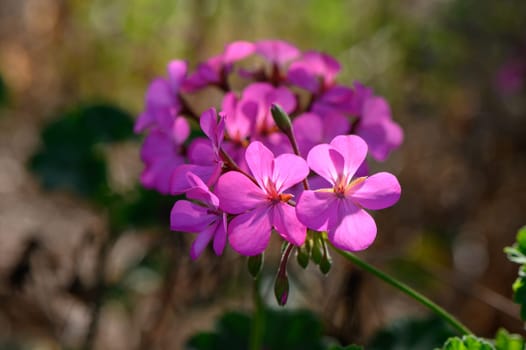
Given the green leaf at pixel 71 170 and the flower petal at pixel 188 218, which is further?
the green leaf at pixel 71 170

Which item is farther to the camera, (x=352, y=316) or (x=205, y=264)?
(x=205, y=264)

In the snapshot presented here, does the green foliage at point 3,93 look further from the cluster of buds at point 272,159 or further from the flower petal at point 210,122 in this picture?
the flower petal at point 210,122

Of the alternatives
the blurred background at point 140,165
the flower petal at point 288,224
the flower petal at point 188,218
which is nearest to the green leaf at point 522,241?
the flower petal at point 288,224

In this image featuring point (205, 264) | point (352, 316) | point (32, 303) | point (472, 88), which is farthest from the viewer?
point (472, 88)

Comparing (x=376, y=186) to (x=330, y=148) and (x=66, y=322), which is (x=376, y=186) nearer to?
(x=330, y=148)

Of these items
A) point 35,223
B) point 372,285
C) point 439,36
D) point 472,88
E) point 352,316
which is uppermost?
point 439,36

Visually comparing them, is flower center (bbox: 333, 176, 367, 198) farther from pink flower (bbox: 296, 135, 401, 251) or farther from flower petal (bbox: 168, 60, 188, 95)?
flower petal (bbox: 168, 60, 188, 95)

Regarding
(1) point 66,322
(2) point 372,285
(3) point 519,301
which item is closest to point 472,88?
(2) point 372,285
